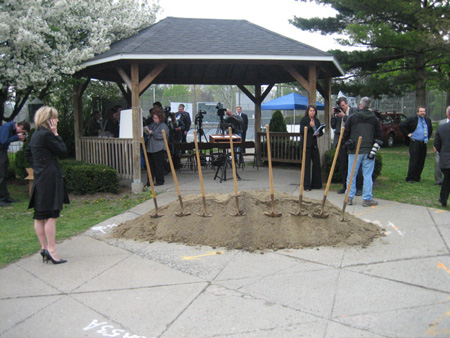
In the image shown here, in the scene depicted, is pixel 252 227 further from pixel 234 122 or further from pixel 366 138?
pixel 234 122

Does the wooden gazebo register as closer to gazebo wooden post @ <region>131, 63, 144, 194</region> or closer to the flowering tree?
gazebo wooden post @ <region>131, 63, 144, 194</region>

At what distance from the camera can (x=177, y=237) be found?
6031mm

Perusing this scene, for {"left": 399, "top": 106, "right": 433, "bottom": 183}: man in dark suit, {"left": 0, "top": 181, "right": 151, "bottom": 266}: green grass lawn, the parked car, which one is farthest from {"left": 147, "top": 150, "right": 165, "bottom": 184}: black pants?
the parked car

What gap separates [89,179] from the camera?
9.47 metres

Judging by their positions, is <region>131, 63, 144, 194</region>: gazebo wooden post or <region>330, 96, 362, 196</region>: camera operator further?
<region>131, 63, 144, 194</region>: gazebo wooden post

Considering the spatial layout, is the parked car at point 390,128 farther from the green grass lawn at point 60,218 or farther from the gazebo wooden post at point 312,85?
the green grass lawn at point 60,218

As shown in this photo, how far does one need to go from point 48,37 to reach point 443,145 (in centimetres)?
927

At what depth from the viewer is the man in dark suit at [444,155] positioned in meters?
7.54

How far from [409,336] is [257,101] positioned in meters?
11.9

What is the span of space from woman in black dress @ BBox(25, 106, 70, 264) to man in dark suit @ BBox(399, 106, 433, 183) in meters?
7.80

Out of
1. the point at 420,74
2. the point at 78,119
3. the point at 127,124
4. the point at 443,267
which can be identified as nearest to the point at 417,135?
the point at 443,267

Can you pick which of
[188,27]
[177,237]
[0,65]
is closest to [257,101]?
[188,27]

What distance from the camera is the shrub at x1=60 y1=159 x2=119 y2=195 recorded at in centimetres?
947

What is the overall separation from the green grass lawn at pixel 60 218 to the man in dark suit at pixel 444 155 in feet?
18.2
